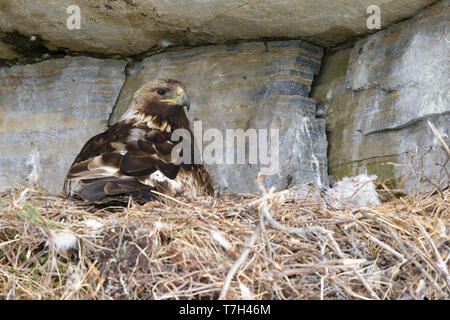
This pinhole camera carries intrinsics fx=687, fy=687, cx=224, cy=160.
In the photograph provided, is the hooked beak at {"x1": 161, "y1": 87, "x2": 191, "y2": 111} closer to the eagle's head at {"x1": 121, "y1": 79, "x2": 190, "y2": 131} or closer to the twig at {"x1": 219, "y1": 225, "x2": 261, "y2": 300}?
the eagle's head at {"x1": 121, "y1": 79, "x2": 190, "y2": 131}

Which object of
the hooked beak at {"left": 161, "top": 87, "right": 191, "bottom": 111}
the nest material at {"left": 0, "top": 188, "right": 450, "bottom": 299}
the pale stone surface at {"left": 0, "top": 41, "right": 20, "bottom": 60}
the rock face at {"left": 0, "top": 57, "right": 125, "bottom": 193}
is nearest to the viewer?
the nest material at {"left": 0, "top": 188, "right": 450, "bottom": 299}

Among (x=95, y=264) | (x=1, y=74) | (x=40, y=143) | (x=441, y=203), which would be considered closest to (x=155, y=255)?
(x=95, y=264)

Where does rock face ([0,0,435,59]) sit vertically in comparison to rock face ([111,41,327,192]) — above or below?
above

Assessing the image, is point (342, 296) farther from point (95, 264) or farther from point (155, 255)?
point (95, 264)

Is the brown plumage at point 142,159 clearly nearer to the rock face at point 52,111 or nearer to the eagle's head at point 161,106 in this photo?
the eagle's head at point 161,106

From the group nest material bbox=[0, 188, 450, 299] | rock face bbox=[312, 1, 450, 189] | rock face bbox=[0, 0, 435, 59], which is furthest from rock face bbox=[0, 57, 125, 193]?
nest material bbox=[0, 188, 450, 299]

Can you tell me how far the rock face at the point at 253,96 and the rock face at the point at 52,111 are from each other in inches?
7.9

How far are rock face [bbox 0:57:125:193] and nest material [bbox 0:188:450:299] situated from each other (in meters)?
2.04

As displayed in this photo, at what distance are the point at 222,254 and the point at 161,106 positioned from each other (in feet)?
7.67

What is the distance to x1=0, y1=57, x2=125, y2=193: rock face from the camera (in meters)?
5.97

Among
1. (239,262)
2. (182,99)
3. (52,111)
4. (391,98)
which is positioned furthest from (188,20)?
(239,262)

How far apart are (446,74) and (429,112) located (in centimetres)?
30

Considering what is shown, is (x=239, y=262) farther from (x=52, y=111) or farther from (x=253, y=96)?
(x=52, y=111)

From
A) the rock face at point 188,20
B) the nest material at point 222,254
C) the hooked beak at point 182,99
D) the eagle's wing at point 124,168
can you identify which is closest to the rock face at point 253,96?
the rock face at point 188,20
